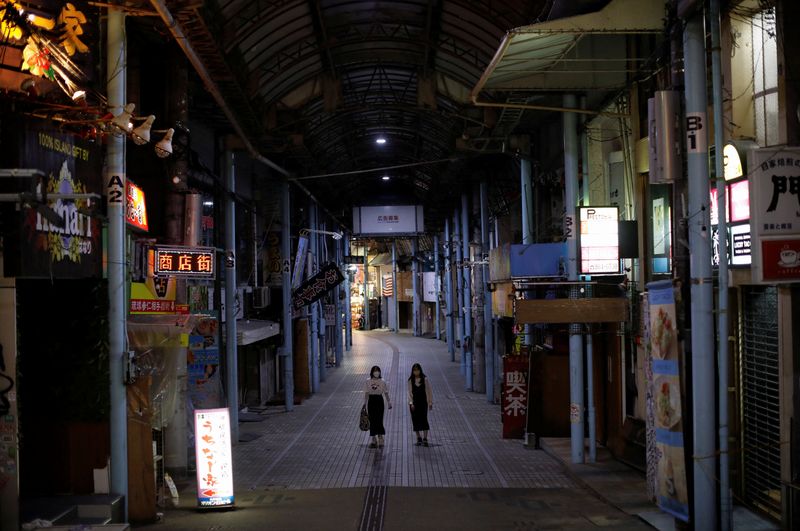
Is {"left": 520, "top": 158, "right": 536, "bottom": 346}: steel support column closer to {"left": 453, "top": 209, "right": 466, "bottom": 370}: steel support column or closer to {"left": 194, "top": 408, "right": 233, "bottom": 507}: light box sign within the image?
{"left": 194, "top": 408, "right": 233, "bottom": 507}: light box sign

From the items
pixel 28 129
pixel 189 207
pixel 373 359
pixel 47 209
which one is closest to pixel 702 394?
pixel 47 209

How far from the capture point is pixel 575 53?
501 inches

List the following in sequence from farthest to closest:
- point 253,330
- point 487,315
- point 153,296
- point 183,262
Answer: point 487,315, point 253,330, point 153,296, point 183,262

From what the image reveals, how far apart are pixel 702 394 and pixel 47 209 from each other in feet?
21.9

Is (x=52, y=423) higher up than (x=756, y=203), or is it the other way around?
(x=756, y=203)

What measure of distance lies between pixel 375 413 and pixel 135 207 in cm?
759

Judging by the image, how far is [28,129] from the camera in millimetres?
8477

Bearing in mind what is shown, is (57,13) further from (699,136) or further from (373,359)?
(373,359)

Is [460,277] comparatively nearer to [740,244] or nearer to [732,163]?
[732,163]

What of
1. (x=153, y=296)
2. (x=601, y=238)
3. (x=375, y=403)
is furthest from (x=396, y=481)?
(x=601, y=238)

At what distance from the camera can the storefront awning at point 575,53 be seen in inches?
403

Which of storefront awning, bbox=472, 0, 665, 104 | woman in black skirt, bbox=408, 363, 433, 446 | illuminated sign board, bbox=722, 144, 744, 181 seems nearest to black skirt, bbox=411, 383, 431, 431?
woman in black skirt, bbox=408, 363, 433, 446

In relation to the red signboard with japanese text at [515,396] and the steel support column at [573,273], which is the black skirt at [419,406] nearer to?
the red signboard with japanese text at [515,396]

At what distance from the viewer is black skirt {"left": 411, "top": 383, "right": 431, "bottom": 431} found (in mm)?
17312
